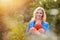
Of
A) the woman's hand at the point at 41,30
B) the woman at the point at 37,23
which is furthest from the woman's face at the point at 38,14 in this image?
the woman's hand at the point at 41,30

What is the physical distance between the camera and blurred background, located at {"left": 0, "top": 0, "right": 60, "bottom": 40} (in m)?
1.10

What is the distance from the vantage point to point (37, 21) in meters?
1.13

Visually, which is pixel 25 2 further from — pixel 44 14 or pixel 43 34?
pixel 43 34

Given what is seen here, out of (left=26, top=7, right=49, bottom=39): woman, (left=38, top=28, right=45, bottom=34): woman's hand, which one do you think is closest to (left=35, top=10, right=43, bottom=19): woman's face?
(left=26, top=7, right=49, bottom=39): woman

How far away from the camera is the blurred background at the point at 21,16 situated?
110 cm

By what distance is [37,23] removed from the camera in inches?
44.5

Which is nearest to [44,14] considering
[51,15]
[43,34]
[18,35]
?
[51,15]

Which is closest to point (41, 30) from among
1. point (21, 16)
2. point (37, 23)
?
point (37, 23)

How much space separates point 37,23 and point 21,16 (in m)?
0.14

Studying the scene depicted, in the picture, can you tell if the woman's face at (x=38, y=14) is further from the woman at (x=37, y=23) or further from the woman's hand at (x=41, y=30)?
the woman's hand at (x=41, y=30)

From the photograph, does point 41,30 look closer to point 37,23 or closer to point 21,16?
point 37,23

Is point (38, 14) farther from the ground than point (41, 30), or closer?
farther from the ground

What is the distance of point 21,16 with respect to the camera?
111cm

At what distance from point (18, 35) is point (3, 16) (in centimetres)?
19
